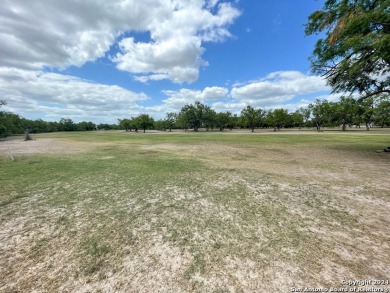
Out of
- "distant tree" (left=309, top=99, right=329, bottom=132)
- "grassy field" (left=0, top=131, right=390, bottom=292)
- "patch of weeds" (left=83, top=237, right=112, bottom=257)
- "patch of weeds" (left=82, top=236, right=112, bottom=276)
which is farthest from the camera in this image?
"distant tree" (left=309, top=99, right=329, bottom=132)

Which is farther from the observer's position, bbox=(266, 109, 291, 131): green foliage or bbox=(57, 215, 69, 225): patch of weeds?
bbox=(266, 109, 291, 131): green foliage

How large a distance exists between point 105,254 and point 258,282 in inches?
105

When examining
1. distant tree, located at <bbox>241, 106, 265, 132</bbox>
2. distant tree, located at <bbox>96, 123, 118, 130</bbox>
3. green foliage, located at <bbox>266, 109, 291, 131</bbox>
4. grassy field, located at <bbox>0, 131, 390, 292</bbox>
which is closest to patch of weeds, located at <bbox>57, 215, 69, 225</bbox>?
grassy field, located at <bbox>0, 131, 390, 292</bbox>

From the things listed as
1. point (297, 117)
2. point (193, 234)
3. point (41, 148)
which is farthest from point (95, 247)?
point (297, 117)

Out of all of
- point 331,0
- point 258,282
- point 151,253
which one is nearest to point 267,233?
point 258,282

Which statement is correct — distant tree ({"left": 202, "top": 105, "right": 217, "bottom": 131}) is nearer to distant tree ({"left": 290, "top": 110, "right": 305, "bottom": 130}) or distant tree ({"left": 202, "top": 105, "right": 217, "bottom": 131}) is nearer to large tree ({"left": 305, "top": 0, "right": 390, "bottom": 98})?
distant tree ({"left": 290, "top": 110, "right": 305, "bottom": 130})

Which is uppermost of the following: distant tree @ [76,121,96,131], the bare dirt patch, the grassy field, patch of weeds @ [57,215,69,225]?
distant tree @ [76,121,96,131]

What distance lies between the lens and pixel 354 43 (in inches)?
358

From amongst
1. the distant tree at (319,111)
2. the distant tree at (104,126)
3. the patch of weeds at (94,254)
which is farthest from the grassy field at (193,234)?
the distant tree at (104,126)

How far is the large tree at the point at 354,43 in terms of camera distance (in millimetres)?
8820

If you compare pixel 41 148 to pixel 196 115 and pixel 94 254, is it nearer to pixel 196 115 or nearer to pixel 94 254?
pixel 94 254

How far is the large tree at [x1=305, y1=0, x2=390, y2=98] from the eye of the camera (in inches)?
Result: 347

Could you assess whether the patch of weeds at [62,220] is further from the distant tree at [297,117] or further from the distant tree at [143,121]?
the distant tree at [297,117]

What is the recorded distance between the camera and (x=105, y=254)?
330 cm
